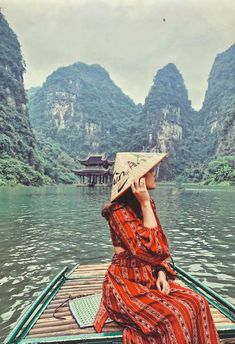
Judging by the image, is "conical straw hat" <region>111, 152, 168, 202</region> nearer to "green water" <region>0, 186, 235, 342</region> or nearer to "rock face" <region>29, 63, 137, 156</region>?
"green water" <region>0, 186, 235, 342</region>

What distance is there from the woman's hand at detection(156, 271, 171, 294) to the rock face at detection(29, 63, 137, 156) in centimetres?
14866

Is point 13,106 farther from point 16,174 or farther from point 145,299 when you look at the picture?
point 145,299

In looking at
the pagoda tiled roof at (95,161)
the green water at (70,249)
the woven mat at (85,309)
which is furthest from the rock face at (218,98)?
the woven mat at (85,309)

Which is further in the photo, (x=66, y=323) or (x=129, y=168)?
(x=66, y=323)

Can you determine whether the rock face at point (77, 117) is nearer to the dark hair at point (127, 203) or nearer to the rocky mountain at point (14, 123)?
the rocky mountain at point (14, 123)

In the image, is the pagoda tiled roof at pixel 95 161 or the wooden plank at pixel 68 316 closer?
the wooden plank at pixel 68 316

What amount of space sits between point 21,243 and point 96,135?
157719 mm

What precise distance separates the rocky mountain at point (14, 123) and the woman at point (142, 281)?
48877 mm

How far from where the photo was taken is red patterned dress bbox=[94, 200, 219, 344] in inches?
104

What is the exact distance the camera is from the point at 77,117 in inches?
6708

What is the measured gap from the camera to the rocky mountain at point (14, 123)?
58.2m

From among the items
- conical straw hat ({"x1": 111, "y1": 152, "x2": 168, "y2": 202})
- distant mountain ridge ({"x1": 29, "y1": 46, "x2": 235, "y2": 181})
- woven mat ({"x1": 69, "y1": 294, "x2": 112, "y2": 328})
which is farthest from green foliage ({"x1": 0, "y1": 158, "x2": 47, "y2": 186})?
distant mountain ridge ({"x1": 29, "y1": 46, "x2": 235, "y2": 181})

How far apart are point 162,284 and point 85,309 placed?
1.24 metres

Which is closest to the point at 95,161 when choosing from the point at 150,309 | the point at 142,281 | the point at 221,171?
the point at 221,171
